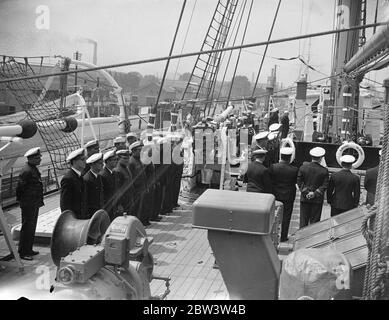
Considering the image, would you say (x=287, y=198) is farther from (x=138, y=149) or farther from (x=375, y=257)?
(x=375, y=257)

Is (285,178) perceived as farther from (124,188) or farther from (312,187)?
(124,188)

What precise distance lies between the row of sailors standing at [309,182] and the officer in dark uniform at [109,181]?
1722 mm

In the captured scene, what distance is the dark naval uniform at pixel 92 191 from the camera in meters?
4.85

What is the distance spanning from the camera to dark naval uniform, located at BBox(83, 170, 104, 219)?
4.85 m

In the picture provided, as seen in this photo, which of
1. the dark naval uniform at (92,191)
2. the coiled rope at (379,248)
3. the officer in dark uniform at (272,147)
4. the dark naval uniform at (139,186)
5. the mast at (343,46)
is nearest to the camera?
the coiled rope at (379,248)

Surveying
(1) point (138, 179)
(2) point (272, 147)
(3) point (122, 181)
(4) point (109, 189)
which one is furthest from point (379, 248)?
(2) point (272, 147)

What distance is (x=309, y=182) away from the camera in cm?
566

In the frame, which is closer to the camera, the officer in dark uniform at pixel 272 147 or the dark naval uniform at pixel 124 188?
the dark naval uniform at pixel 124 188

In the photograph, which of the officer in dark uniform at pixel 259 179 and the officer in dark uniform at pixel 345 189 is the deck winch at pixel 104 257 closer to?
the officer in dark uniform at pixel 259 179

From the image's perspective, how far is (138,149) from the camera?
20.9ft

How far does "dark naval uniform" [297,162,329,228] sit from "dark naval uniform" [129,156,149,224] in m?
2.23

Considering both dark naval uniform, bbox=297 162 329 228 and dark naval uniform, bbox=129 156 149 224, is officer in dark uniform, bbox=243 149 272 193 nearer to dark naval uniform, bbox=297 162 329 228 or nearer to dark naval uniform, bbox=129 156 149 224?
dark naval uniform, bbox=297 162 329 228

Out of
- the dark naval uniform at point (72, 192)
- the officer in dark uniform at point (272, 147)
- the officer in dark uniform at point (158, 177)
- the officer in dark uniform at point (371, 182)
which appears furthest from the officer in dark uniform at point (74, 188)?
the officer in dark uniform at point (371, 182)
